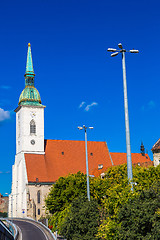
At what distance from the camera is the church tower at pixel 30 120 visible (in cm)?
8938

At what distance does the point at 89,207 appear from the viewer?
30.0 meters

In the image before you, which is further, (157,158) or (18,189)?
(18,189)

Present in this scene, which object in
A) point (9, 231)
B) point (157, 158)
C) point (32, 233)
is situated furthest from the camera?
point (157, 158)

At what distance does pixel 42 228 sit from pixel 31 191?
21.3 metres

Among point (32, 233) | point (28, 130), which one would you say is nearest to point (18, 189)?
point (28, 130)

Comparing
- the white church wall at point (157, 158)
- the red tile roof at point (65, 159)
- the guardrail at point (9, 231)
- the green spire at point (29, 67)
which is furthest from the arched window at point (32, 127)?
the white church wall at point (157, 158)

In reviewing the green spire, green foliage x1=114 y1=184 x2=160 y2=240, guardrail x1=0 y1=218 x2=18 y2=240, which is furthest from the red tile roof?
green foliage x1=114 y1=184 x2=160 y2=240

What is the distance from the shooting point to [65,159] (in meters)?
90.2

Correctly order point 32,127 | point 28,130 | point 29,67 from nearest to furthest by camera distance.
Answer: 1. point 28,130
2. point 32,127
3. point 29,67

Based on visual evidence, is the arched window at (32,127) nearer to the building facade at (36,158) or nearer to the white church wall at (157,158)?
the building facade at (36,158)

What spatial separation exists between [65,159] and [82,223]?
Answer: 200 ft

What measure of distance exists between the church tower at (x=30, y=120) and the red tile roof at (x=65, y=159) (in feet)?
7.82

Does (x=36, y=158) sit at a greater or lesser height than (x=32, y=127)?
lesser

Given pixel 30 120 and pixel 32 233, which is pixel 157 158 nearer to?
pixel 32 233
